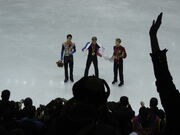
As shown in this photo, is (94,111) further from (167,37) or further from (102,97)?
(167,37)

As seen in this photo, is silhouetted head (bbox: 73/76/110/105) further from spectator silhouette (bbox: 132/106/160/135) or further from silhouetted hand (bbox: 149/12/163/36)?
spectator silhouette (bbox: 132/106/160/135)

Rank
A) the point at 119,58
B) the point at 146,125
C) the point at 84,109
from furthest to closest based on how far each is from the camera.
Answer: the point at 119,58
the point at 146,125
the point at 84,109

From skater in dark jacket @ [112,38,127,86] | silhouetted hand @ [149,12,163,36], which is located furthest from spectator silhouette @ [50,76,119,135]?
skater in dark jacket @ [112,38,127,86]

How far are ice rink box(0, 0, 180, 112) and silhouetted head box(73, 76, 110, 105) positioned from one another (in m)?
10.6

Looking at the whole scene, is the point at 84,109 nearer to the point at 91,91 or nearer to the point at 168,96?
the point at 91,91

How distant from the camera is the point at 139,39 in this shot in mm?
21016

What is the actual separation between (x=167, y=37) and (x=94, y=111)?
61.0ft

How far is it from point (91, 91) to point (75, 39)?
723 inches

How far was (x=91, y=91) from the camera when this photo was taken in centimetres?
266

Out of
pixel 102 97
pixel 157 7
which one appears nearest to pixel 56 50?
pixel 157 7

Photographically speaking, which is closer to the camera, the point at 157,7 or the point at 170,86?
the point at 170,86

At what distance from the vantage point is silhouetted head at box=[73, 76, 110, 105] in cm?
266

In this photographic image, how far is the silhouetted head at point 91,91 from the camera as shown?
266cm

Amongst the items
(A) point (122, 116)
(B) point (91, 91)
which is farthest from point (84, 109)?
(A) point (122, 116)
